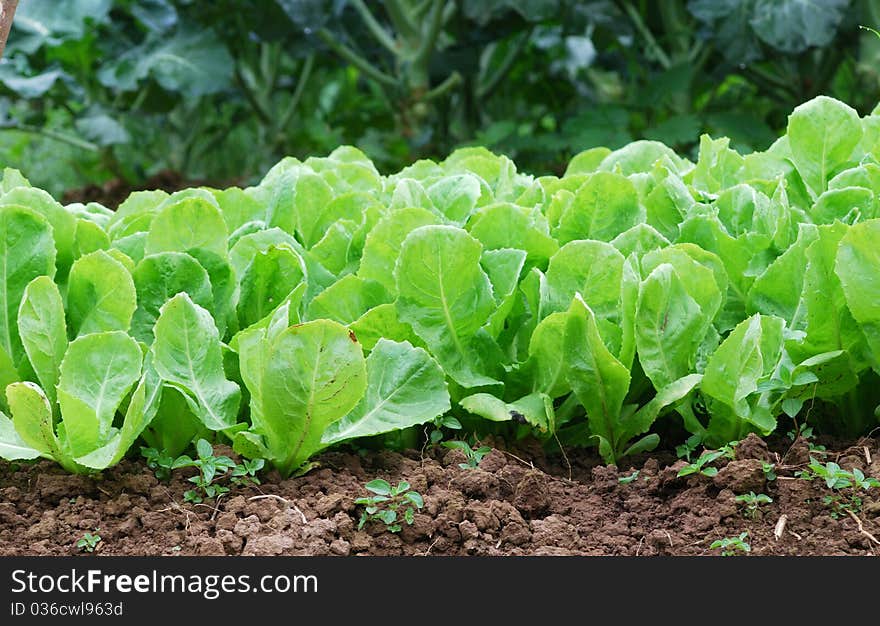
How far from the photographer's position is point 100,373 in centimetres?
132

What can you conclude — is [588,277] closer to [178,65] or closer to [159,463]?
[159,463]

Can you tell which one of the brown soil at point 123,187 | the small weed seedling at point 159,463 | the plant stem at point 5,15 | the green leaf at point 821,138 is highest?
the plant stem at point 5,15

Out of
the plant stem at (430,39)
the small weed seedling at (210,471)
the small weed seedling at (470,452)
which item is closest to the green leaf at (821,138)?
the small weed seedling at (470,452)

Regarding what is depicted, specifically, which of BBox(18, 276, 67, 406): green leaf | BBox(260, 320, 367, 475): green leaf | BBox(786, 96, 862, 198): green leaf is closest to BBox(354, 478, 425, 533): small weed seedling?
BBox(260, 320, 367, 475): green leaf

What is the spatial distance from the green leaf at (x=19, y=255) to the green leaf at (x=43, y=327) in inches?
4.4

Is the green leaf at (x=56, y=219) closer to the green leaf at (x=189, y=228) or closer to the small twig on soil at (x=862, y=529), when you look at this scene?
the green leaf at (x=189, y=228)

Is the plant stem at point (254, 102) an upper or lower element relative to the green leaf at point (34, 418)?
lower

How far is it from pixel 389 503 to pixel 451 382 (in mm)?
281

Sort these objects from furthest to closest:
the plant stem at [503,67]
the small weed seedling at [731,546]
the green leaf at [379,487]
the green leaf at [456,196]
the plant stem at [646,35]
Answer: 1. the plant stem at [503,67]
2. the plant stem at [646,35]
3. the green leaf at [456,196]
4. the green leaf at [379,487]
5. the small weed seedling at [731,546]

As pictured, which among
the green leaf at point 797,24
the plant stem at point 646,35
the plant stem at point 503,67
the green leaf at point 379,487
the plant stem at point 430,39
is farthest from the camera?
the plant stem at point 503,67

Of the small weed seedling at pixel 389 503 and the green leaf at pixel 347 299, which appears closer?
the small weed seedling at pixel 389 503

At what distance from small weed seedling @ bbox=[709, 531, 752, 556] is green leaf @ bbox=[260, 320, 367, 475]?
438 millimetres

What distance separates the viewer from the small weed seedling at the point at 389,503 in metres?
1.23

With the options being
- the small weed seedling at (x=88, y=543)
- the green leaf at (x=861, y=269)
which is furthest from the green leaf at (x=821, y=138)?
the small weed seedling at (x=88, y=543)
